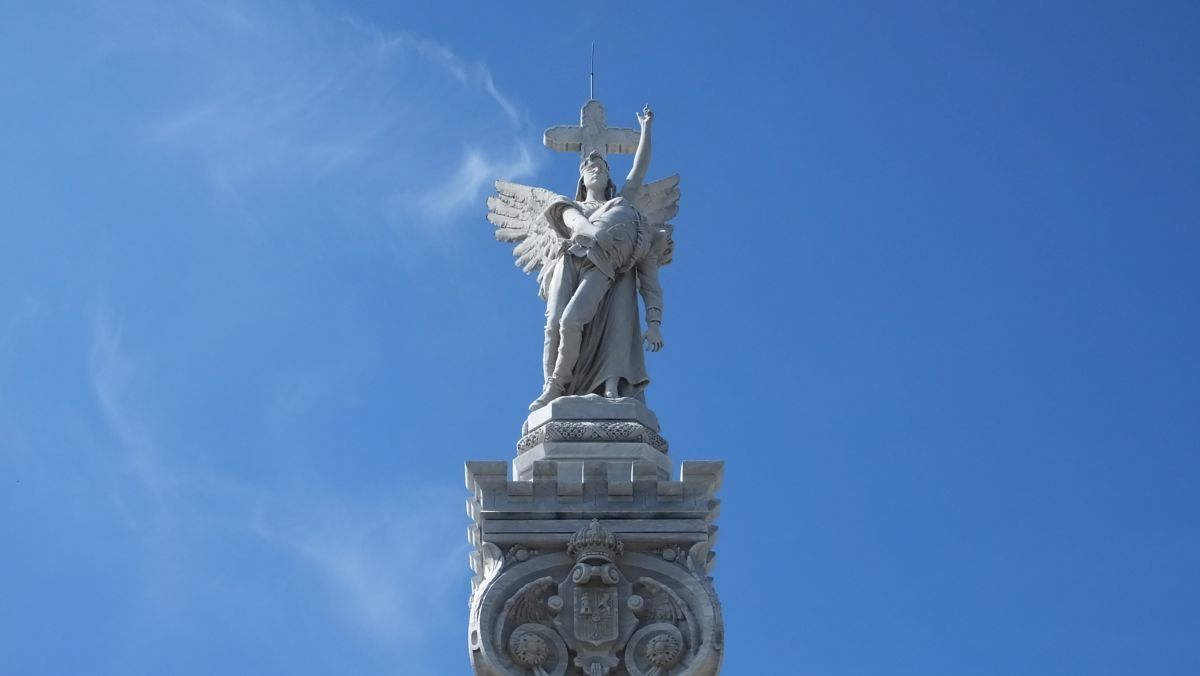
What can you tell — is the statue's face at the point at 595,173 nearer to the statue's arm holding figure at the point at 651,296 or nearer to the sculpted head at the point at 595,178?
the sculpted head at the point at 595,178

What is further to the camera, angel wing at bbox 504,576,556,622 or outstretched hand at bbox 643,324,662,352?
outstretched hand at bbox 643,324,662,352

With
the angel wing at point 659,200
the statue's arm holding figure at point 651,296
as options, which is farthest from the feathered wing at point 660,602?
the angel wing at point 659,200

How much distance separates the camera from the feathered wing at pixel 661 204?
2848 centimetres

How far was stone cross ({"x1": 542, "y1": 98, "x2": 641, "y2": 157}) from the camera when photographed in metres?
29.2

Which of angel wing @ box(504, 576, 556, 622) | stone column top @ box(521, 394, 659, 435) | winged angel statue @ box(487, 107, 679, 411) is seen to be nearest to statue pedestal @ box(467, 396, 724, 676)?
angel wing @ box(504, 576, 556, 622)

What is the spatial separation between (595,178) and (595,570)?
5.84 meters

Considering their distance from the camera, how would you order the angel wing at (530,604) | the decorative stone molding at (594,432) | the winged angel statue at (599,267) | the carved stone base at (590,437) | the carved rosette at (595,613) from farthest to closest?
the winged angel statue at (599,267)
the decorative stone molding at (594,432)
the carved stone base at (590,437)
the angel wing at (530,604)
the carved rosette at (595,613)

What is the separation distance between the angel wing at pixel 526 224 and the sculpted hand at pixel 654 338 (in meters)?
1.55

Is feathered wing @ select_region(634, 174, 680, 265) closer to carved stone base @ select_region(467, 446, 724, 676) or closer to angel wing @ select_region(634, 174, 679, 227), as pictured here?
angel wing @ select_region(634, 174, 679, 227)

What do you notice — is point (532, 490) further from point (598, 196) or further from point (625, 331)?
point (598, 196)

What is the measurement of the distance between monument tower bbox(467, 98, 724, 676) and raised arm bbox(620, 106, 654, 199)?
0.38m

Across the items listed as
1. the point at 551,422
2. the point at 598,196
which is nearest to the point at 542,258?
the point at 598,196

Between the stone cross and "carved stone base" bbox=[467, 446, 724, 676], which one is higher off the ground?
the stone cross

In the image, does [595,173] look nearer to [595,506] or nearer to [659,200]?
[659,200]
